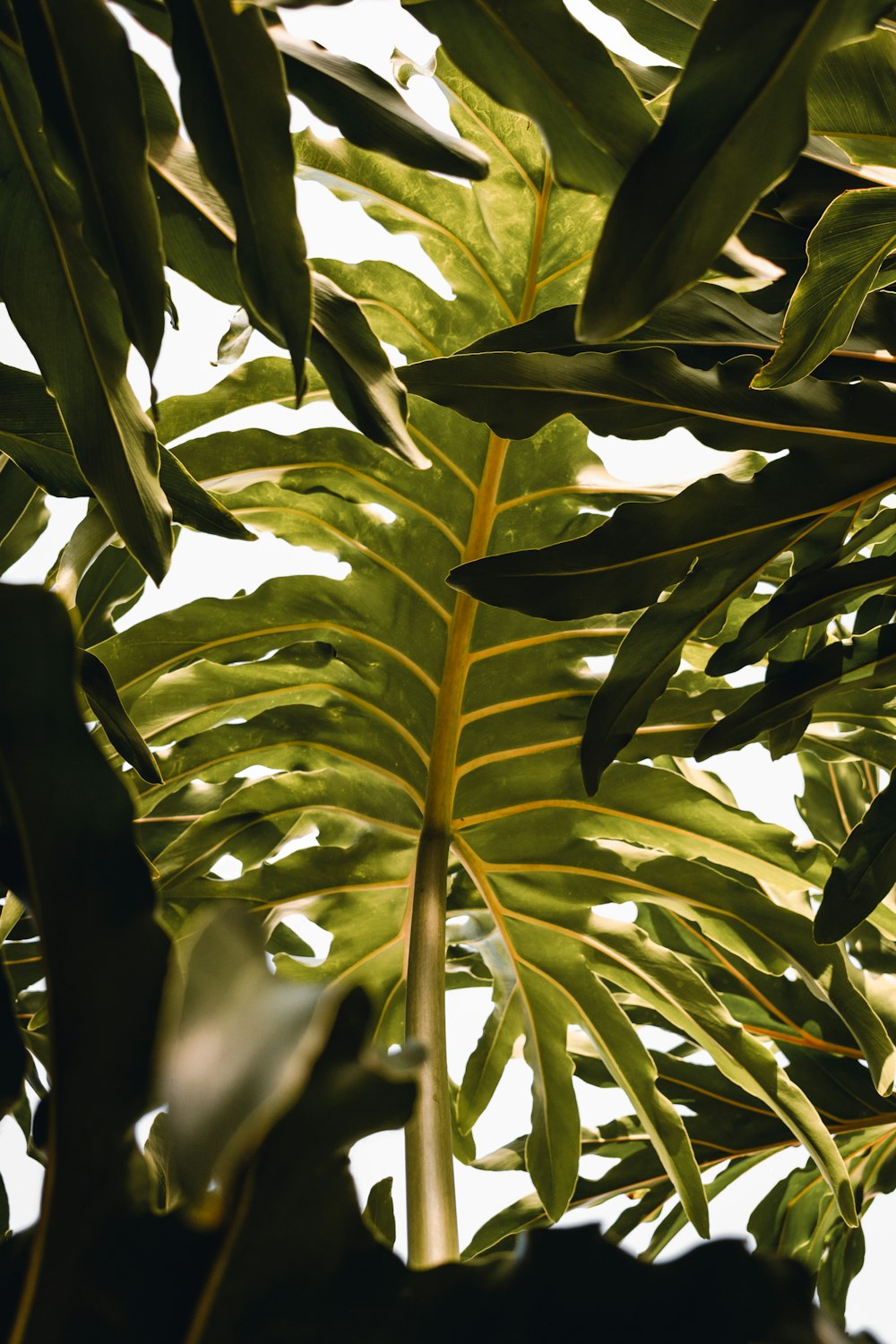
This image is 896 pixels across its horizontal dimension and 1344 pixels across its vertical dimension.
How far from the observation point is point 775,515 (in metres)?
0.96

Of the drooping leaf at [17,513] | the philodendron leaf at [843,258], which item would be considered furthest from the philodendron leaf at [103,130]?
the drooping leaf at [17,513]

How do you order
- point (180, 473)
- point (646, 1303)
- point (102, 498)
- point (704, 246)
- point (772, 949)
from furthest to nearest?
point (772, 949)
point (180, 473)
point (102, 498)
point (704, 246)
point (646, 1303)

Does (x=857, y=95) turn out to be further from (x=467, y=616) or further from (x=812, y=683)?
(x=467, y=616)

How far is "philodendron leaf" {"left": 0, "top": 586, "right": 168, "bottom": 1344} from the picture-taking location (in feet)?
1.15

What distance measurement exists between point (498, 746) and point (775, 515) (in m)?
0.52

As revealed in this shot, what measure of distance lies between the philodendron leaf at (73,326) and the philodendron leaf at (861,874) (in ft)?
2.19

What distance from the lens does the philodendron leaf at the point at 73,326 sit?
745 millimetres

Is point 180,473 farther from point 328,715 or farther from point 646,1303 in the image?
point 646,1303

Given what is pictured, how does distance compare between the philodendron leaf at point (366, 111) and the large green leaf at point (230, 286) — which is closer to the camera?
the philodendron leaf at point (366, 111)

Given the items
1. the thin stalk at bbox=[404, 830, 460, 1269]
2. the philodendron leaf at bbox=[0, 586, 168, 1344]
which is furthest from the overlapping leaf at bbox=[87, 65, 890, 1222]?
the philodendron leaf at bbox=[0, 586, 168, 1344]

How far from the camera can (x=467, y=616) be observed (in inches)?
52.7

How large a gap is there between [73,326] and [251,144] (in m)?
0.21

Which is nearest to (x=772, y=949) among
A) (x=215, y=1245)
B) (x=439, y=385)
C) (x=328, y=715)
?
(x=328, y=715)

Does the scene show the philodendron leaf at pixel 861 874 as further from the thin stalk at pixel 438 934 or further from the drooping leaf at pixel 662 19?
the drooping leaf at pixel 662 19
